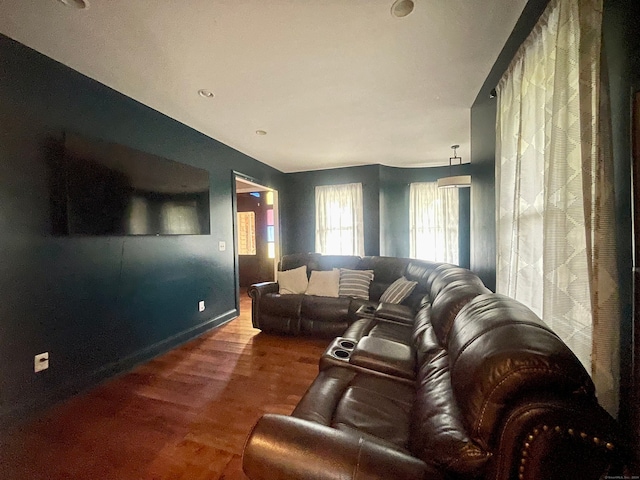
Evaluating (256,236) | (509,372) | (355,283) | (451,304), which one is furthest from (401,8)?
(256,236)

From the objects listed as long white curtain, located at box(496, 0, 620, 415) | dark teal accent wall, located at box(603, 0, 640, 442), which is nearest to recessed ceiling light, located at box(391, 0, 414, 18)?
long white curtain, located at box(496, 0, 620, 415)

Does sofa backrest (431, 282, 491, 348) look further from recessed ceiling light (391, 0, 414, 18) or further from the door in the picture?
the door

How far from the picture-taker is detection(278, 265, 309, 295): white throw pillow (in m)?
3.42

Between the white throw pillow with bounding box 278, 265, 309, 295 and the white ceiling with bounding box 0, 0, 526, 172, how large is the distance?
191 centimetres

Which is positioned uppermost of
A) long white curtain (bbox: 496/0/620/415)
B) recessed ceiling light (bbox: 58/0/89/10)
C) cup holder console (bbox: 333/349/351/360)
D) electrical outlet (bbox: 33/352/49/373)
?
recessed ceiling light (bbox: 58/0/89/10)

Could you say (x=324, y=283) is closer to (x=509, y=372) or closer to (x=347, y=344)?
(x=347, y=344)

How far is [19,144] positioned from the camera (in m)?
1.70

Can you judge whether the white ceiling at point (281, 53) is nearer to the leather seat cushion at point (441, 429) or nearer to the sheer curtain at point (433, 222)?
the leather seat cushion at point (441, 429)

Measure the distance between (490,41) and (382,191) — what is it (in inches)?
131

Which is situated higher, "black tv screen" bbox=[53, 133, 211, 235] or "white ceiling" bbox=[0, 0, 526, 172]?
"white ceiling" bbox=[0, 0, 526, 172]

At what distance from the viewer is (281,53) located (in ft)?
5.83

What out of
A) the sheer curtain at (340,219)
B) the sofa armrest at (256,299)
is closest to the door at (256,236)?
the sheer curtain at (340,219)

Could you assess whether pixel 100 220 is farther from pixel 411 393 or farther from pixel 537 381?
pixel 537 381

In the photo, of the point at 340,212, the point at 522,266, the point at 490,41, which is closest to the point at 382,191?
the point at 340,212
